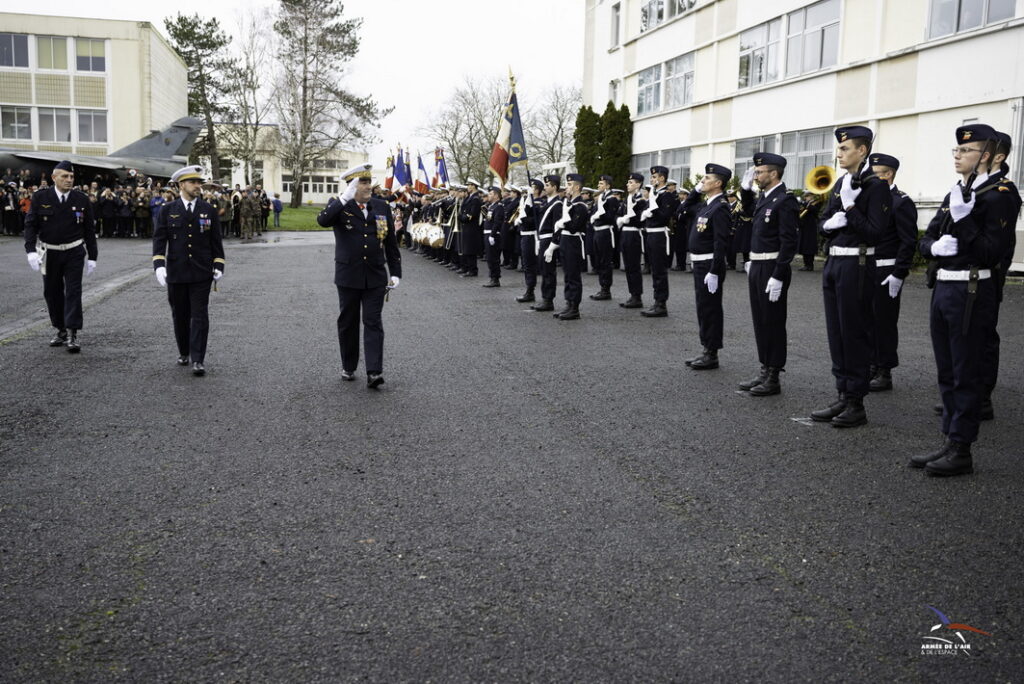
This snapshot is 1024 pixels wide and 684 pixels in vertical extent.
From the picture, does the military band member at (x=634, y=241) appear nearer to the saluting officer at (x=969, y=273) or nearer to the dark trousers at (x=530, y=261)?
the dark trousers at (x=530, y=261)

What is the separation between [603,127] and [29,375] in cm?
3456

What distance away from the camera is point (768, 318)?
7996 mm

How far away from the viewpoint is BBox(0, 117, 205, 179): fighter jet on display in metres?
40.5

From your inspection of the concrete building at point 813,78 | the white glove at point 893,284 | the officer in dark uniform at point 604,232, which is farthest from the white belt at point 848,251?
the concrete building at point 813,78

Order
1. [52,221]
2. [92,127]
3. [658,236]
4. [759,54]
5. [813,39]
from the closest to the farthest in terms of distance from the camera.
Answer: [52,221]
[658,236]
[813,39]
[759,54]
[92,127]

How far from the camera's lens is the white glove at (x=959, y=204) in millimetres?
5535

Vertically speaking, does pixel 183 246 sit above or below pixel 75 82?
below

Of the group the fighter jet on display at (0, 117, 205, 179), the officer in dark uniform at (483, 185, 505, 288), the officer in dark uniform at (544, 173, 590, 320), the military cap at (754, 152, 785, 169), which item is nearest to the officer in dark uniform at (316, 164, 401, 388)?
the military cap at (754, 152, 785, 169)

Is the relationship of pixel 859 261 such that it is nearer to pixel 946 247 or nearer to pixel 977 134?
pixel 946 247

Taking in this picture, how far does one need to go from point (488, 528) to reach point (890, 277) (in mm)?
5192

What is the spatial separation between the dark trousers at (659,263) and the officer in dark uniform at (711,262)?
3.68 metres

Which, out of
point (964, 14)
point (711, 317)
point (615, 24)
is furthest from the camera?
point (615, 24)

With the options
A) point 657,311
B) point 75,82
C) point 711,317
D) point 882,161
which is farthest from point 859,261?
point 75,82

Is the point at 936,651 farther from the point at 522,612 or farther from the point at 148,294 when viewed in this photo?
the point at 148,294
